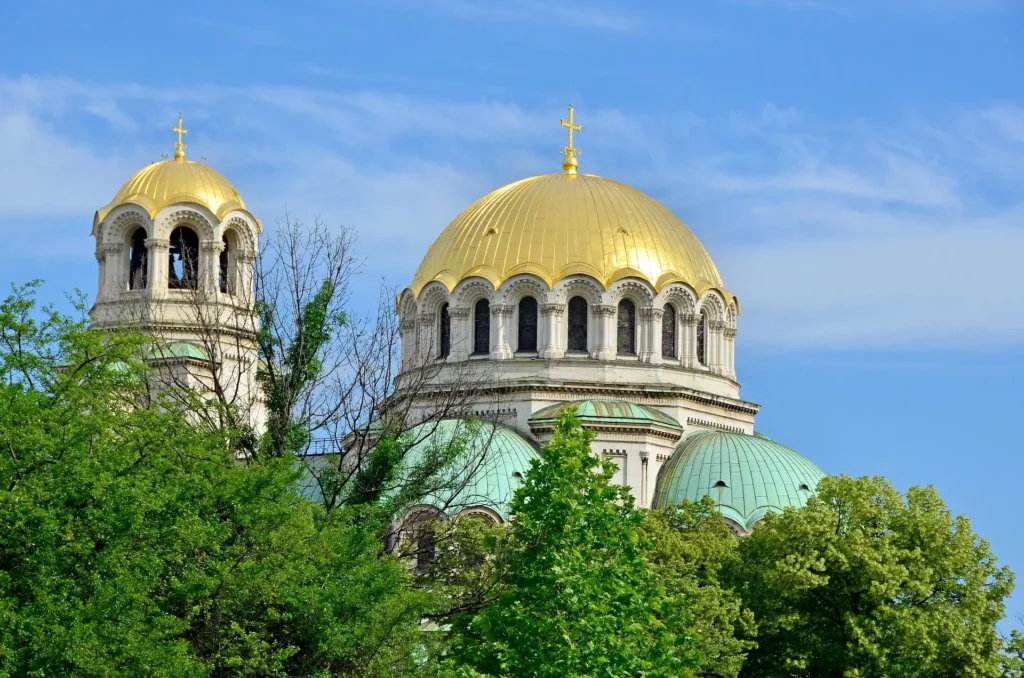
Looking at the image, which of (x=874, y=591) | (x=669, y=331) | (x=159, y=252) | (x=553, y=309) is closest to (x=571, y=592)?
(x=874, y=591)

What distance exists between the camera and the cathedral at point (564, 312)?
51094 millimetres

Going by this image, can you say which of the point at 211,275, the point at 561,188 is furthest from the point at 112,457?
the point at 561,188

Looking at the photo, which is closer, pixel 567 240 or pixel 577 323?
pixel 577 323

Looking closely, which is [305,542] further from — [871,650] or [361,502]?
[871,650]

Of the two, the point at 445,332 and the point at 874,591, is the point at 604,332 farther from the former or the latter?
the point at 874,591

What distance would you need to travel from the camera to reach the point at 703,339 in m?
55.8

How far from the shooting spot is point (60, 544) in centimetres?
2500

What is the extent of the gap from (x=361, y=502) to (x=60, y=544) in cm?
662

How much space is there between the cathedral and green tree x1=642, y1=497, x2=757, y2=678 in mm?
5461

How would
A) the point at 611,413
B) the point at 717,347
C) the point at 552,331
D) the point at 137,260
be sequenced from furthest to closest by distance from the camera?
the point at 717,347
the point at 552,331
the point at 137,260
the point at 611,413

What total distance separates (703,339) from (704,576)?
16360 millimetres

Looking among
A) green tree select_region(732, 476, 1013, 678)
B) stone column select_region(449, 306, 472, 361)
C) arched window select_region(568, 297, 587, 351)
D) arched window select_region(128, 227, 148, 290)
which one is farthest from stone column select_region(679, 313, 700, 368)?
green tree select_region(732, 476, 1013, 678)

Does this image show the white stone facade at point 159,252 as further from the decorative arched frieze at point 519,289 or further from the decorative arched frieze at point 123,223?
the decorative arched frieze at point 519,289

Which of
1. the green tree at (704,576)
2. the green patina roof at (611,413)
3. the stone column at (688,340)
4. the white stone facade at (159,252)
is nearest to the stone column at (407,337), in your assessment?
the green patina roof at (611,413)
